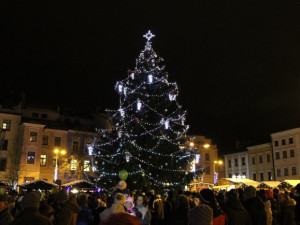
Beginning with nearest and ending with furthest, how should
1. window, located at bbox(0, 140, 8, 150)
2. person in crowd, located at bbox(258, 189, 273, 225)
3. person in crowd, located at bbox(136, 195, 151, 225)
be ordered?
person in crowd, located at bbox(258, 189, 273, 225) < person in crowd, located at bbox(136, 195, 151, 225) < window, located at bbox(0, 140, 8, 150)

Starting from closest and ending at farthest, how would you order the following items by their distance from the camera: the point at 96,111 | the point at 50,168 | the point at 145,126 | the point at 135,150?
1. the point at 135,150
2. the point at 145,126
3. the point at 50,168
4. the point at 96,111

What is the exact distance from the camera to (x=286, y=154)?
52344 mm

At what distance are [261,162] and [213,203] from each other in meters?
56.3

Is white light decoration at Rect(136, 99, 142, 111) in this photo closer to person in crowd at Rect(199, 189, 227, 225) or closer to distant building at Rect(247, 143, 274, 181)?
person in crowd at Rect(199, 189, 227, 225)

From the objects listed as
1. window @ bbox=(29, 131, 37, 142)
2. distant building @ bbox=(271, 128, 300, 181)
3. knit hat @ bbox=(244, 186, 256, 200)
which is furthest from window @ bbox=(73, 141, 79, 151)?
knit hat @ bbox=(244, 186, 256, 200)

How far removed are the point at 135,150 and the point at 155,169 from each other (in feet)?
8.17

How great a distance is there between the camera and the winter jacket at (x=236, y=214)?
20.7 ft

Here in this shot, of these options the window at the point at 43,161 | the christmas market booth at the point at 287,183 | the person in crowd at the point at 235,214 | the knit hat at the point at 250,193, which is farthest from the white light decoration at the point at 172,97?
the window at the point at 43,161

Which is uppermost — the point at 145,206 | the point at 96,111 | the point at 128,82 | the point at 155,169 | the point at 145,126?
the point at 96,111

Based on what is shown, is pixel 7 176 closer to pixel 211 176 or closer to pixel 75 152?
pixel 75 152

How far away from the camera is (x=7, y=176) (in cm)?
4406

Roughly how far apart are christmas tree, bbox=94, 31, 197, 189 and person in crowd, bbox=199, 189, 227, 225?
672 inches

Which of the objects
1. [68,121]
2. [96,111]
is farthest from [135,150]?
[96,111]

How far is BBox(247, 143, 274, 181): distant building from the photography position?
5634 cm
